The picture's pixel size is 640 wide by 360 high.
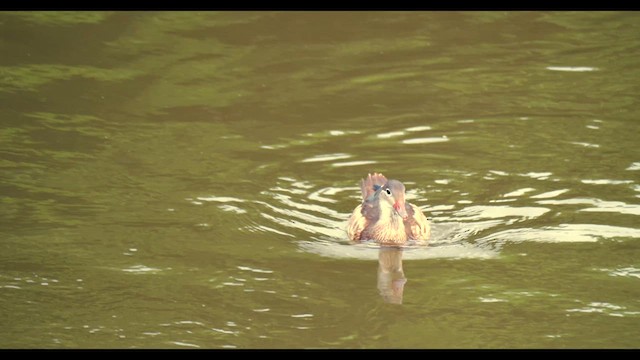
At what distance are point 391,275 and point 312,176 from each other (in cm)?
260

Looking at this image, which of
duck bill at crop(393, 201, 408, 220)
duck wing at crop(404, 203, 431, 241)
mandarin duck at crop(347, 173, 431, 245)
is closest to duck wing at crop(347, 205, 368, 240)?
mandarin duck at crop(347, 173, 431, 245)

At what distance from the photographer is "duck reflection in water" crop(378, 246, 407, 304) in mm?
10006

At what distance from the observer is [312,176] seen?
12.9 metres

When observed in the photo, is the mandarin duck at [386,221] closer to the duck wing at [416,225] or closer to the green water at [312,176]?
the duck wing at [416,225]

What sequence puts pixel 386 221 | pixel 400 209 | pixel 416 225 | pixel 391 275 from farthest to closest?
pixel 386 221, pixel 416 225, pixel 400 209, pixel 391 275

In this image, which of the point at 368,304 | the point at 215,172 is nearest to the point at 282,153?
the point at 215,172

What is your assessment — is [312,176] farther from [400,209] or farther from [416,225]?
[400,209]

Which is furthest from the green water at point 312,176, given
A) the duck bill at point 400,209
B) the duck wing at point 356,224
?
the duck bill at point 400,209

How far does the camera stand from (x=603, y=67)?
51.1 feet

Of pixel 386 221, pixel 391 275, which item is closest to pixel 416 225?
pixel 386 221

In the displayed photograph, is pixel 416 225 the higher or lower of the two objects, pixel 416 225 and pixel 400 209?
the lower

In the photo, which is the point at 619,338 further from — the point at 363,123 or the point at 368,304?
the point at 363,123

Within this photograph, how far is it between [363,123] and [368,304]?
4.65 metres

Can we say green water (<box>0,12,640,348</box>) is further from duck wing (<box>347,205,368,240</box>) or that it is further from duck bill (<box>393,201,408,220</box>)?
duck bill (<box>393,201,408,220</box>)
